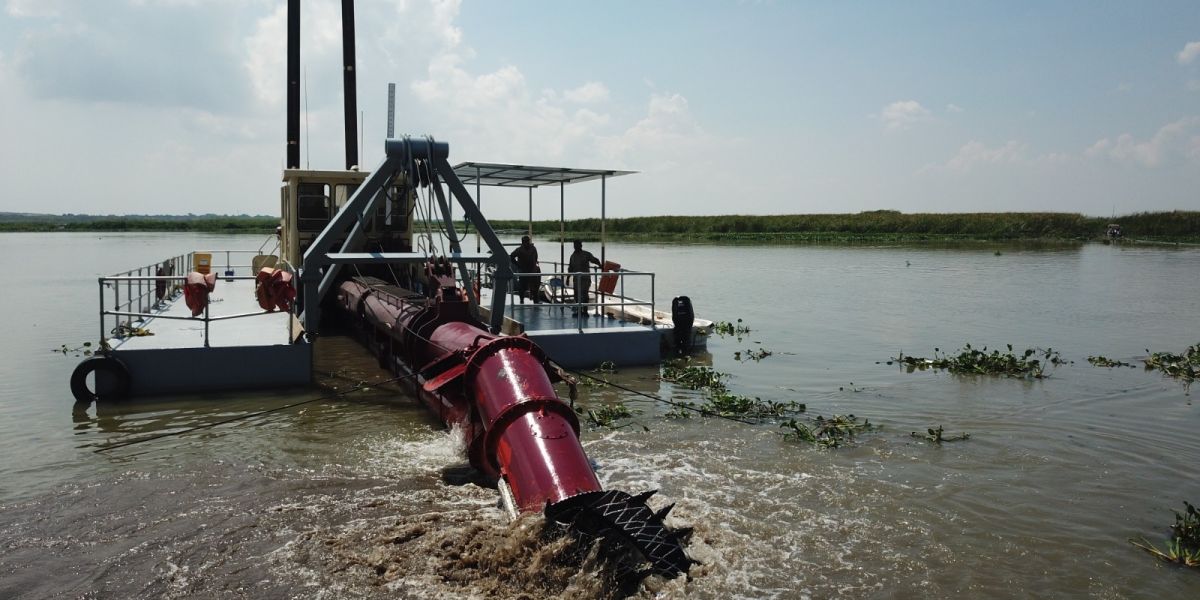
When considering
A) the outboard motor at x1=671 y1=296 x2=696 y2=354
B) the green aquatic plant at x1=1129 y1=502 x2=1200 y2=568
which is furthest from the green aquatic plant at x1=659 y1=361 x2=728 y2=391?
the green aquatic plant at x1=1129 y1=502 x2=1200 y2=568

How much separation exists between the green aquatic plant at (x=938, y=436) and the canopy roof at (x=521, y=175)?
25.3 ft

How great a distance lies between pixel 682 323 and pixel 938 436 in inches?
254

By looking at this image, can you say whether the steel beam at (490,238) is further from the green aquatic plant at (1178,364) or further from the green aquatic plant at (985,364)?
the green aquatic plant at (1178,364)

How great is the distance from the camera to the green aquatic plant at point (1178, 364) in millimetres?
14305

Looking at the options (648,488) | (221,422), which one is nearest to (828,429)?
→ (648,488)

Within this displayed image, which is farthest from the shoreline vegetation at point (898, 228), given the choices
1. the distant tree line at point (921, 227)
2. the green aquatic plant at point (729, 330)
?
the green aquatic plant at point (729, 330)

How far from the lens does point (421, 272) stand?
56.4ft

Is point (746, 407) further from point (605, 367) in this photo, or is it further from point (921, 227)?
point (921, 227)

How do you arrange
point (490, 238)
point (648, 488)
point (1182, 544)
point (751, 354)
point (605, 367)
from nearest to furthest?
point (1182, 544)
point (648, 488)
point (490, 238)
point (605, 367)
point (751, 354)

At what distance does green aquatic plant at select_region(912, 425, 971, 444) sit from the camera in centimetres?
1004

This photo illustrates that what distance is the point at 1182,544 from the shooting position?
22.4 ft

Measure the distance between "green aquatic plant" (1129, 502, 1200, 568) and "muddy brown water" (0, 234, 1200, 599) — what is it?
13 centimetres

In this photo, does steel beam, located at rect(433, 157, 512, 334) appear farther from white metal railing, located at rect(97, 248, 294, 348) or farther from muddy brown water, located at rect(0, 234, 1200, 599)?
white metal railing, located at rect(97, 248, 294, 348)

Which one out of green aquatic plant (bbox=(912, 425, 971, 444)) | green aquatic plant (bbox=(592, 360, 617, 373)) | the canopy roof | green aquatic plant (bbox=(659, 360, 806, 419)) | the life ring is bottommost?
green aquatic plant (bbox=(912, 425, 971, 444))
